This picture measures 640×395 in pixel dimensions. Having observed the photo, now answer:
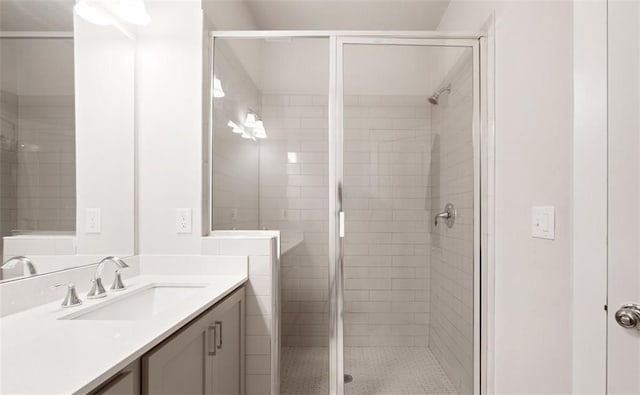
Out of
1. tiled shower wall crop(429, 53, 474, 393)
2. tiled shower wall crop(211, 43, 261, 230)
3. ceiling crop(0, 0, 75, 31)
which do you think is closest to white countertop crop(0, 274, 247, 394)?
tiled shower wall crop(211, 43, 261, 230)

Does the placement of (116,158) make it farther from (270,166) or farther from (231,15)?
(231,15)

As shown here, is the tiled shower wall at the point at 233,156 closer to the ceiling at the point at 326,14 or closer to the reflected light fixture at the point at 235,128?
the reflected light fixture at the point at 235,128

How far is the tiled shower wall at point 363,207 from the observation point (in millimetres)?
1799

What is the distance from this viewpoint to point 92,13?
4.61ft

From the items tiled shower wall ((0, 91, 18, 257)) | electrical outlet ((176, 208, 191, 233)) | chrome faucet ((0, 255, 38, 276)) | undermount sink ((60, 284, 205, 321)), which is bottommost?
undermount sink ((60, 284, 205, 321))

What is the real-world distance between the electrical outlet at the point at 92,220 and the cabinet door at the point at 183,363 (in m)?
0.72

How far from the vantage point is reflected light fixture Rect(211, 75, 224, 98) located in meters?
1.81

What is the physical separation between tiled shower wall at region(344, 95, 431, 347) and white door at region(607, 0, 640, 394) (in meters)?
0.94

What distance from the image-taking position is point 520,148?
4.68ft

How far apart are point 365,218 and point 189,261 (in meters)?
0.96

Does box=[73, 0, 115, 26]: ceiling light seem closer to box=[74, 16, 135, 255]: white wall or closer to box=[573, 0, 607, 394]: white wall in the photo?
box=[74, 16, 135, 255]: white wall

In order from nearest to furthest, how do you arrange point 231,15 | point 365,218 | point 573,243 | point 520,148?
1. point 573,243
2. point 520,148
3. point 365,218
4. point 231,15

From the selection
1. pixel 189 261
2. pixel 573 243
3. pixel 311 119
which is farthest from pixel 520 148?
pixel 189 261

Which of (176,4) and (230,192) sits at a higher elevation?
(176,4)
